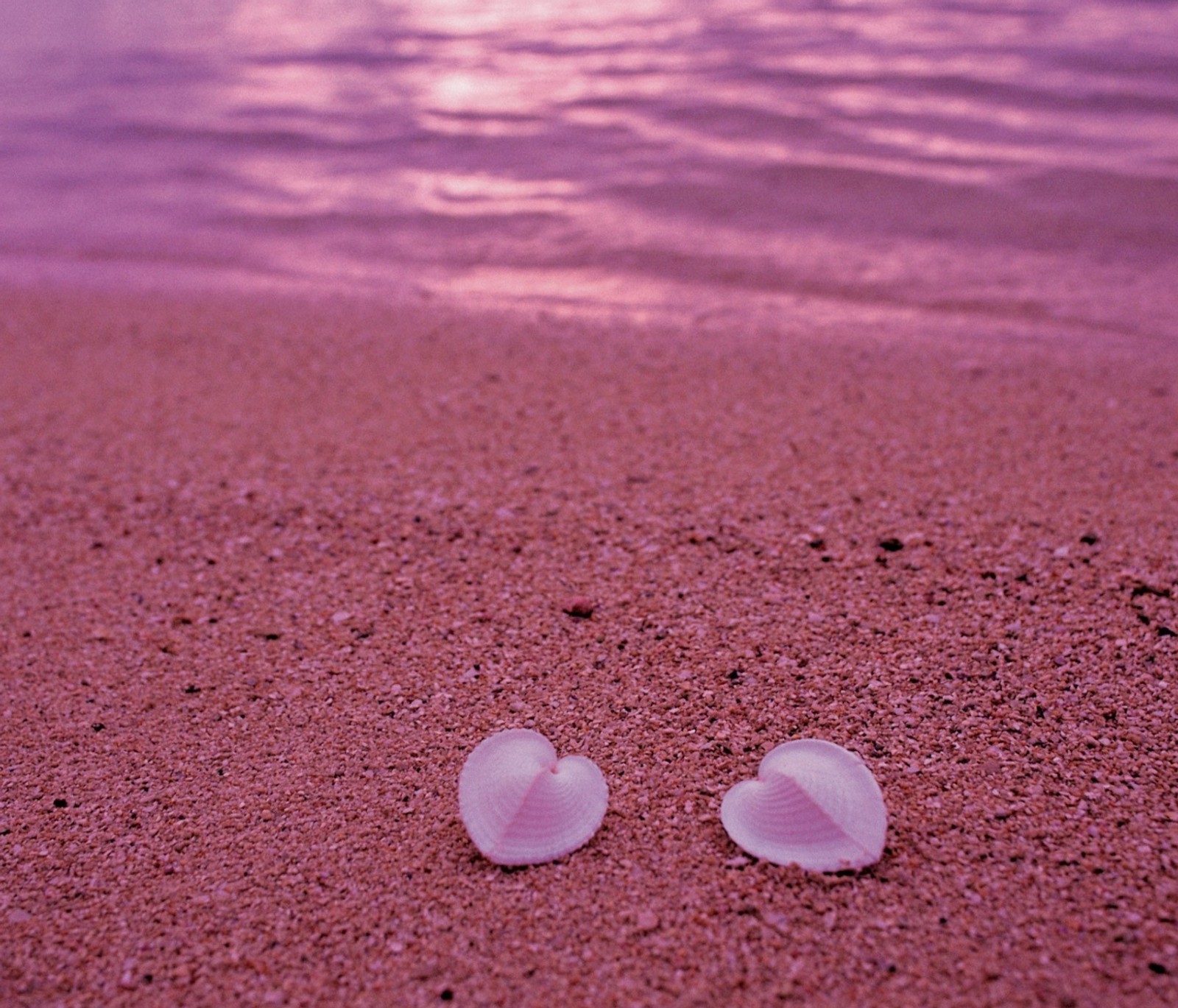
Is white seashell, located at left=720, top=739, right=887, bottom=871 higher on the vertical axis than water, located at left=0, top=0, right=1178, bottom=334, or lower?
lower

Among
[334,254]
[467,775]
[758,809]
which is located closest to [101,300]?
[334,254]

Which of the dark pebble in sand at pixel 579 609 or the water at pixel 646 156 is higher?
the water at pixel 646 156

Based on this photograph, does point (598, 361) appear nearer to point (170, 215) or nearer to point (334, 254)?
point (334, 254)

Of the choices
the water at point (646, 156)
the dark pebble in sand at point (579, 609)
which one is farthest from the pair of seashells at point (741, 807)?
the water at point (646, 156)

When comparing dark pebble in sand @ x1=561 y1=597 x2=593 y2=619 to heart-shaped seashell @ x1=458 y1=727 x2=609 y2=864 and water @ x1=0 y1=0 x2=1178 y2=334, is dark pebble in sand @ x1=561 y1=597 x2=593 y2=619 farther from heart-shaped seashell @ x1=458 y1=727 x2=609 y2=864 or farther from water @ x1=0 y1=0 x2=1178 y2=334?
water @ x1=0 y1=0 x2=1178 y2=334

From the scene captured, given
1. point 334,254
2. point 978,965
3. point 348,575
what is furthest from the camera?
point 334,254

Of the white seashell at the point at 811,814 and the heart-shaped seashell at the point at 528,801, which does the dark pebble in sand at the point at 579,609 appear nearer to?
the heart-shaped seashell at the point at 528,801

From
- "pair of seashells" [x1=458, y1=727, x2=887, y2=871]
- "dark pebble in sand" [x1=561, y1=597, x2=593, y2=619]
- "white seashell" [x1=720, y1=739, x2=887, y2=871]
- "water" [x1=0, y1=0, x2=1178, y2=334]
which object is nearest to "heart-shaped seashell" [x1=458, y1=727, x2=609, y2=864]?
"pair of seashells" [x1=458, y1=727, x2=887, y2=871]
